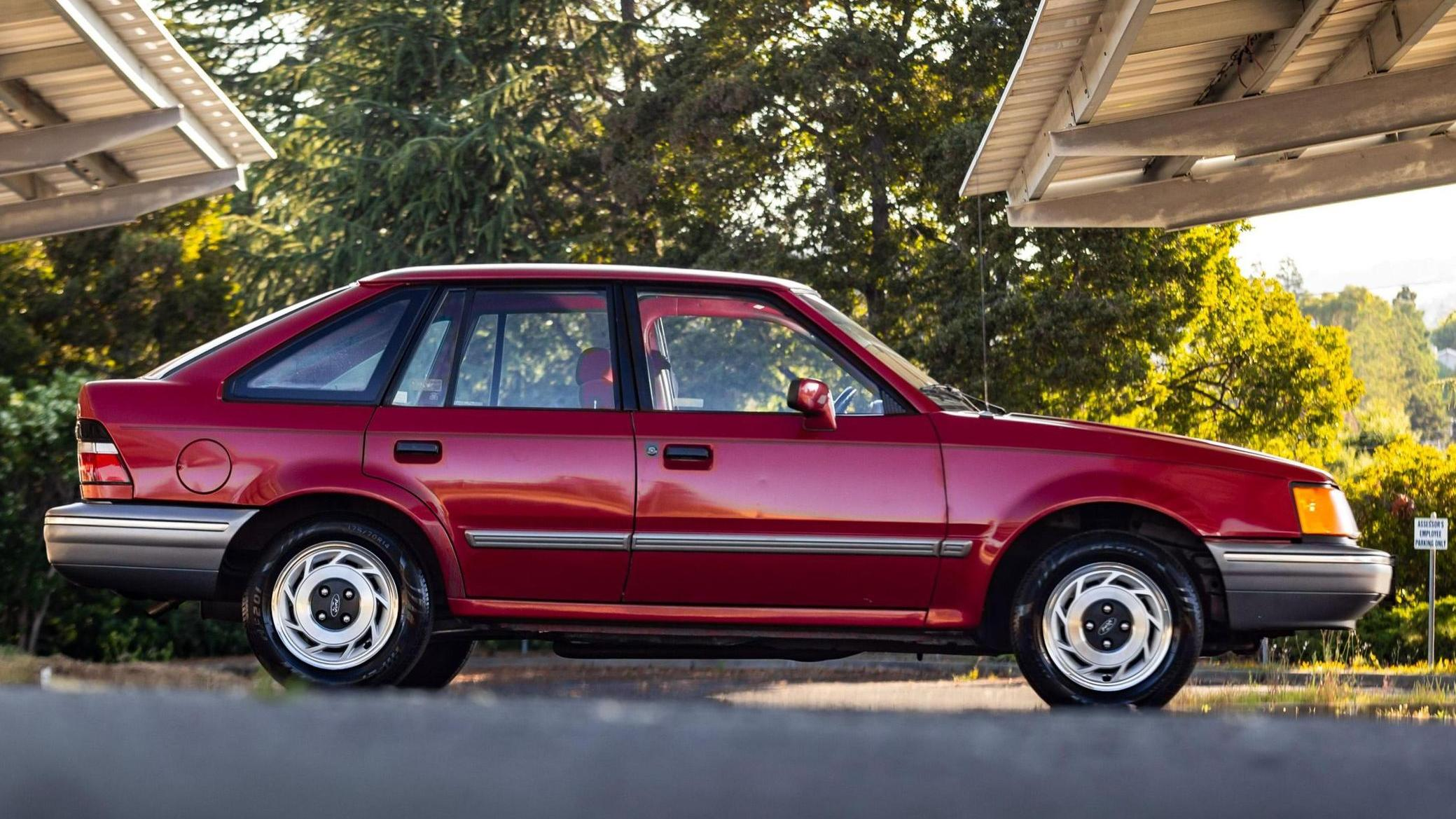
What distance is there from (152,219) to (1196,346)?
19.1 metres

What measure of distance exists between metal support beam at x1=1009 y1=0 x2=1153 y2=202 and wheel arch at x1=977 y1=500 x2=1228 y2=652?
3.11 meters

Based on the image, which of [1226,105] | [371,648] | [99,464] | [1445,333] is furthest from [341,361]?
[1445,333]

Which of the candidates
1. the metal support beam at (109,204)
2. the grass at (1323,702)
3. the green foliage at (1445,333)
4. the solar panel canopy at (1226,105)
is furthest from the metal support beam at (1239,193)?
the green foliage at (1445,333)

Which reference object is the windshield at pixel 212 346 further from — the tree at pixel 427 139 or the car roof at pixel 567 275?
the tree at pixel 427 139

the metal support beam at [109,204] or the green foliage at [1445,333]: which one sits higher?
the green foliage at [1445,333]

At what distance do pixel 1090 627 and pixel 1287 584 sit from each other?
2.55 ft

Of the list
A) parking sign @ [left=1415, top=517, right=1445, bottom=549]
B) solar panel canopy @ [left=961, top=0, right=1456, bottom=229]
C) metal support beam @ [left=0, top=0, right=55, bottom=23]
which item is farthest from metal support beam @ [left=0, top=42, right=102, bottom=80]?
parking sign @ [left=1415, top=517, right=1445, bottom=549]

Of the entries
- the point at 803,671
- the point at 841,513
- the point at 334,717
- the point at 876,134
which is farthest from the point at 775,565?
the point at 876,134

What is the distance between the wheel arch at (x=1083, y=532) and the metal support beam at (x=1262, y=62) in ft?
11.1

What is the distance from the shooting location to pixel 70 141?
1130cm

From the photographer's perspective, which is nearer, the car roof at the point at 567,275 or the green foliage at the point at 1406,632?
the car roof at the point at 567,275

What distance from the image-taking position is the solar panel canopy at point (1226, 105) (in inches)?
367

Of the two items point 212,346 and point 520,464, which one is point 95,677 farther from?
point 520,464

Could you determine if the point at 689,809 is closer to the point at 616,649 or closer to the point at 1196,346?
the point at 616,649
